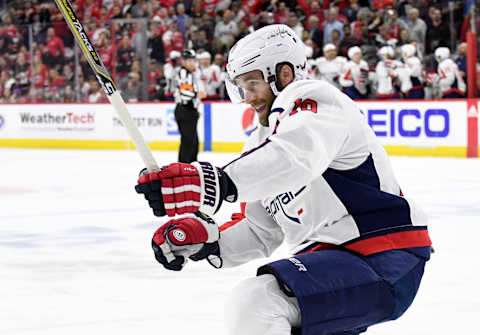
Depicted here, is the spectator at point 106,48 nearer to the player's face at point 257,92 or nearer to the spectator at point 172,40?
the spectator at point 172,40

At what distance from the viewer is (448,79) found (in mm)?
10836

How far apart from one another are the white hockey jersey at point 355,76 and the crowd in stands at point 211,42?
14 mm

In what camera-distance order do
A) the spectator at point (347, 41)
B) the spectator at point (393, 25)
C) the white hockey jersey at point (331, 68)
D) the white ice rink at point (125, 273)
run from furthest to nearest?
1. the spectator at point (347, 41)
2. the white hockey jersey at point (331, 68)
3. the spectator at point (393, 25)
4. the white ice rink at point (125, 273)

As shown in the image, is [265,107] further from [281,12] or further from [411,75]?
[281,12]

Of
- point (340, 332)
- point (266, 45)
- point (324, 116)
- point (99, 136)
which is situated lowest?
point (99, 136)

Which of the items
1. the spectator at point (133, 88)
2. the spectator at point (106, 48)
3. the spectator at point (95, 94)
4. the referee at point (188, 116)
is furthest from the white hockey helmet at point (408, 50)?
the spectator at point (95, 94)

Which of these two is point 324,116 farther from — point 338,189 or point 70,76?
point 70,76

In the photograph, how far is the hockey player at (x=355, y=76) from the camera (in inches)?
456

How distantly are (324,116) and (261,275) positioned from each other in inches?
14.7

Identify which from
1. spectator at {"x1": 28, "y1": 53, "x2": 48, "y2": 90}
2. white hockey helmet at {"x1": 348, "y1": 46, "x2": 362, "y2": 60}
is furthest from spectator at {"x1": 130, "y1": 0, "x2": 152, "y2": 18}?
white hockey helmet at {"x1": 348, "y1": 46, "x2": 362, "y2": 60}

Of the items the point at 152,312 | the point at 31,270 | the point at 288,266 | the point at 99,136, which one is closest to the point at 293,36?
the point at 288,266

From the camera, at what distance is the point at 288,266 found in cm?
186

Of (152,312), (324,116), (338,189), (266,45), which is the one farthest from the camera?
(152,312)

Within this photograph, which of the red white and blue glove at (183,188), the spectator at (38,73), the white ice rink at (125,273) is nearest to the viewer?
the red white and blue glove at (183,188)
